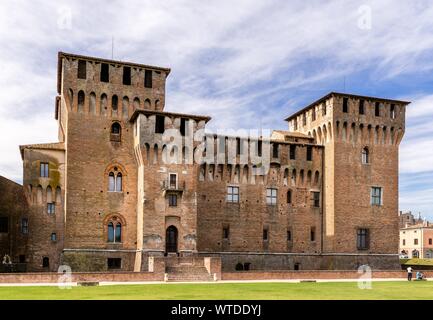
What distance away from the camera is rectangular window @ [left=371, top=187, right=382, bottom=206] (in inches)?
1836

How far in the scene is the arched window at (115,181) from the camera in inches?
1597

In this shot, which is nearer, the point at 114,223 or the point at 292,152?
the point at 114,223

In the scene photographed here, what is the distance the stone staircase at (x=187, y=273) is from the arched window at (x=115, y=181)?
808 cm

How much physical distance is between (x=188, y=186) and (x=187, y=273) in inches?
275

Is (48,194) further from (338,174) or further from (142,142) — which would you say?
(338,174)

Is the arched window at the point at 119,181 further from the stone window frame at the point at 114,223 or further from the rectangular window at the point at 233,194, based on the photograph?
the rectangular window at the point at 233,194

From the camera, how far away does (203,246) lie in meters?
42.8

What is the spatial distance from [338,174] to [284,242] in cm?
732

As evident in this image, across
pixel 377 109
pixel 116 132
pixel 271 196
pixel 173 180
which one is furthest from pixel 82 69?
pixel 377 109

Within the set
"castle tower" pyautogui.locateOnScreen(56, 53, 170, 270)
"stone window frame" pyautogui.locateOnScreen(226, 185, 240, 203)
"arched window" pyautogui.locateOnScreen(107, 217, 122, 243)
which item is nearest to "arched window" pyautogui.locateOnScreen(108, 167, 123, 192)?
"castle tower" pyautogui.locateOnScreen(56, 53, 170, 270)

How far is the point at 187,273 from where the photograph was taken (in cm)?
3544

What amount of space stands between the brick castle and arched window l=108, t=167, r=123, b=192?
8 centimetres

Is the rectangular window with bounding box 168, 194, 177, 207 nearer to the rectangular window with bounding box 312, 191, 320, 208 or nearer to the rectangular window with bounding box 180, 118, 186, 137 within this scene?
the rectangular window with bounding box 180, 118, 186, 137

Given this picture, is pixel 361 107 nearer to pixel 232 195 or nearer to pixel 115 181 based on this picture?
pixel 232 195
